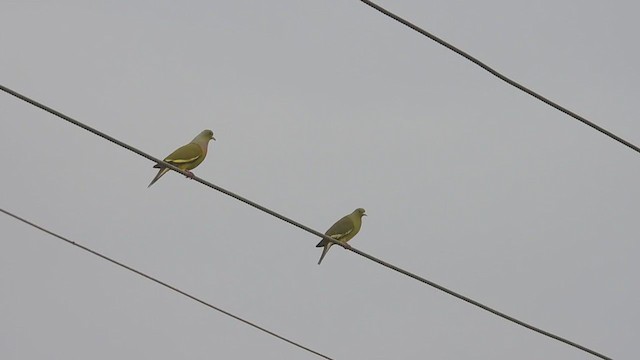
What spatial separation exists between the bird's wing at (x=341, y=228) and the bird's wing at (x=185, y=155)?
6.92ft

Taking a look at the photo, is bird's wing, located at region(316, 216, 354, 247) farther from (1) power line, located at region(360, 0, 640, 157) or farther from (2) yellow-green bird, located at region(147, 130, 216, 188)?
(1) power line, located at region(360, 0, 640, 157)

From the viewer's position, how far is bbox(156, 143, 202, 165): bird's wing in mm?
14070

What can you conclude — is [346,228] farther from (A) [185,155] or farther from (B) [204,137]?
(A) [185,155]

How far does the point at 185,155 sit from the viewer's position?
46.5 feet

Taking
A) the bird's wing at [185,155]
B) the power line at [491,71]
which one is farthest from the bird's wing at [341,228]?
the power line at [491,71]

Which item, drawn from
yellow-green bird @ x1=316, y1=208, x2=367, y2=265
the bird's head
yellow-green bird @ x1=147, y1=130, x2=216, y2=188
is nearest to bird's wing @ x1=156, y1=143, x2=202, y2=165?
yellow-green bird @ x1=147, y1=130, x2=216, y2=188

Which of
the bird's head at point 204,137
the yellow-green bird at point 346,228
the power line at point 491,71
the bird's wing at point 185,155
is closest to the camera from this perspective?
the power line at point 491,71

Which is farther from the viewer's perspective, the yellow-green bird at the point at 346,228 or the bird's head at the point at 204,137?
the yellow-green bird at the point at 346,228

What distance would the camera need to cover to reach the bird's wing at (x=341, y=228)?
15.8 meters

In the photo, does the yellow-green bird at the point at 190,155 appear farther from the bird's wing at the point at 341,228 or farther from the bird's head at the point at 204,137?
the bird's wing at the point at 341,228

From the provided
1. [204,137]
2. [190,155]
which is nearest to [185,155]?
[190,155]

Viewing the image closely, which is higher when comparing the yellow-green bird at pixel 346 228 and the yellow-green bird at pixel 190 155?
the yellow-green bird at pixel 346 228

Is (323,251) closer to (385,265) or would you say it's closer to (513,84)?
(385,265)

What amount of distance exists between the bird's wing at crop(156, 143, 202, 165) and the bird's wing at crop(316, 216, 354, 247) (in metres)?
2.11
